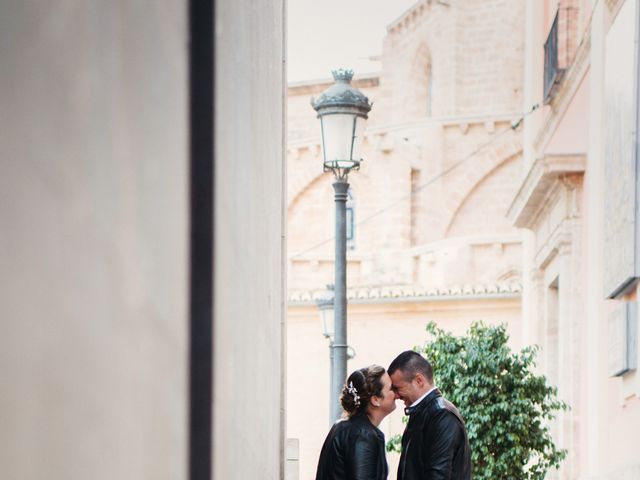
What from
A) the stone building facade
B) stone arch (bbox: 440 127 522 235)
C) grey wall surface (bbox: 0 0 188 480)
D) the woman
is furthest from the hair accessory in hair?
stone arch (bbox: 440 127 522 235)

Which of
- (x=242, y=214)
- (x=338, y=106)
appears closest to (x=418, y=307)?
(x=338, y=106)

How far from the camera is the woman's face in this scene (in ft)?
16.8

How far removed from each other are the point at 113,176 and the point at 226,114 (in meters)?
0.76

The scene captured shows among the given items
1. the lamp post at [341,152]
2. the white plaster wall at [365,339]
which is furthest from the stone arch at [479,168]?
the lamp post at [341,152]

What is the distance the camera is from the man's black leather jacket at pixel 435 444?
512 centimetres

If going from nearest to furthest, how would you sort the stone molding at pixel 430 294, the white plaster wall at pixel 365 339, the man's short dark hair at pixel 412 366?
the man's short dark hair at pixel 412 366
the stone molding at pixel 430 294
the white plaster wall at pixel 365 339

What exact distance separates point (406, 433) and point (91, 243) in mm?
4092

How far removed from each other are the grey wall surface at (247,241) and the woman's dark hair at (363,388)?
1.83ft

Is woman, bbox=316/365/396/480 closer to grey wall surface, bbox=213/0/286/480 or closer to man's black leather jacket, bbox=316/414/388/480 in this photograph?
man's black leather jacket, bbox=316/414/388/480

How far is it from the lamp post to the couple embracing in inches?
170

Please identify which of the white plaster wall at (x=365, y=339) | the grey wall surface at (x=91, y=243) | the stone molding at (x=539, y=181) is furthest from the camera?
the white plaster wall at (x=365, y=339)

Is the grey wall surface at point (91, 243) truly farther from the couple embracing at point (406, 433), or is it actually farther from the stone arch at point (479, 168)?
the stone arch at point (479, 168)

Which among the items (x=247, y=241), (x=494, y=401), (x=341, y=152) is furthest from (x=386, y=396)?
(x=494, y=401)

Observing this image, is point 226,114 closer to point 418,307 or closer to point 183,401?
point 183,401
